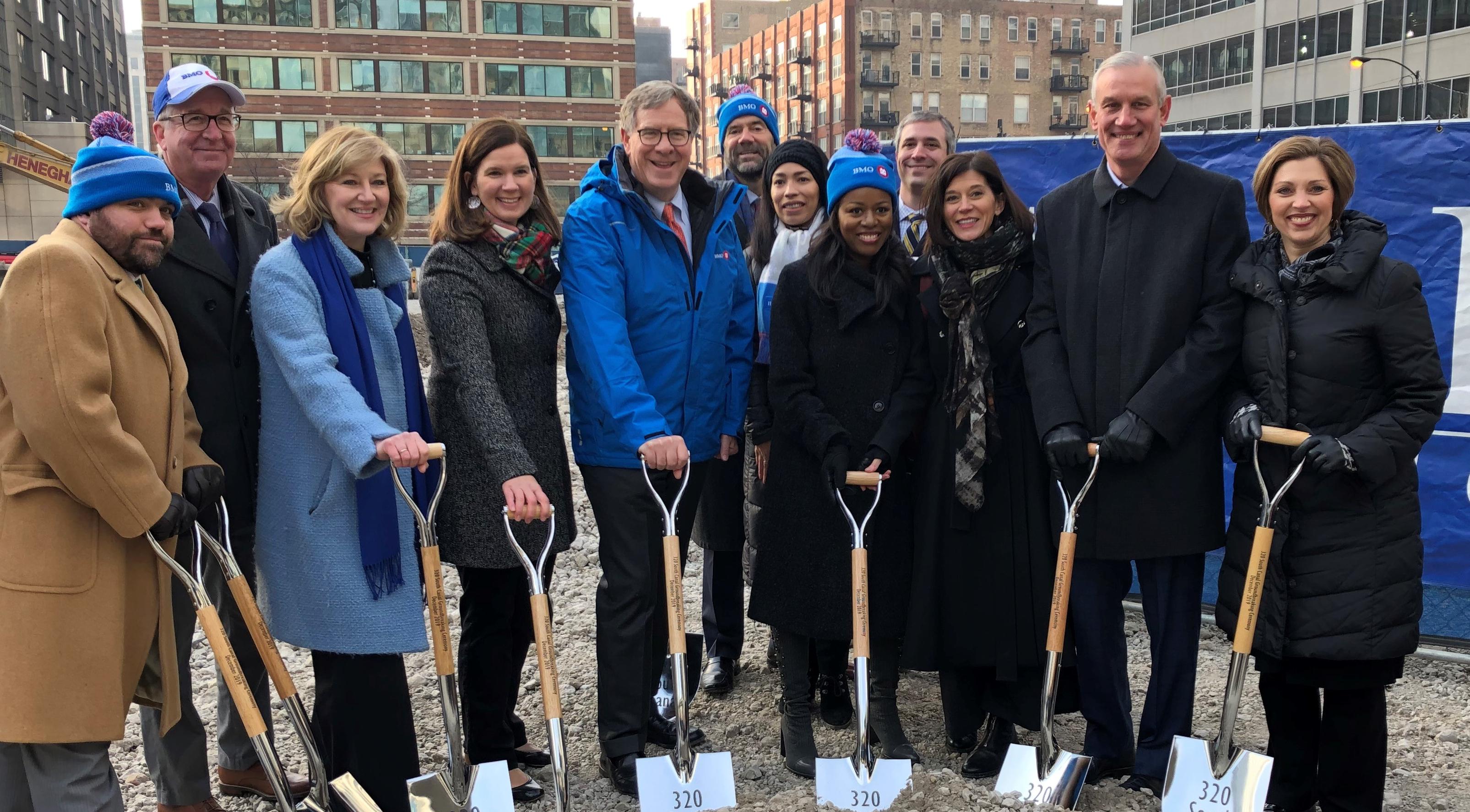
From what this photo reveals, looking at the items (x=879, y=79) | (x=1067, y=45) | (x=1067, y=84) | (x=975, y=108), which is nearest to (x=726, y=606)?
(x=879, y=79)

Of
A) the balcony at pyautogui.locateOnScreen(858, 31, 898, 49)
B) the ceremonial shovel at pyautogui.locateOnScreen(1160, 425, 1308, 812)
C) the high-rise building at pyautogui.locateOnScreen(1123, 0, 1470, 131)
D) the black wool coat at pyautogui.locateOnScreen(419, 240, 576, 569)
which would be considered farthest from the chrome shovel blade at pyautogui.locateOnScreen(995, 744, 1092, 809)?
the balcony at pyautogui.locateOnScreen(858, 31, 898, 49)

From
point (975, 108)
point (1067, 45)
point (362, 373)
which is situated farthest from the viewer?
point (1067, 45)

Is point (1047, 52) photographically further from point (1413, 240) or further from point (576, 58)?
point (1413, 240)

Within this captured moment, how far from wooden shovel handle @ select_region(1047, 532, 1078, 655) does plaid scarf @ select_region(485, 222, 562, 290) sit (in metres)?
1.96

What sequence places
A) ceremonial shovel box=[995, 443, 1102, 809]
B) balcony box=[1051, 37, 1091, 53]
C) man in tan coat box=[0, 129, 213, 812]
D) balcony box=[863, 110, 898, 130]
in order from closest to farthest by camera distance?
man in tan coat box=[0, 129, 213, 812] → ceremonial shovel box=[995, 443, 1102, 809] → balcony box=[863, 110, 898, 130] → balcony box=[1051, 37, 1091, 53]

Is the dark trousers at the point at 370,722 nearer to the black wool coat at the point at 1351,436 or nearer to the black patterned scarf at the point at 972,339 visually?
the black patterned scarf at the point at 972,339

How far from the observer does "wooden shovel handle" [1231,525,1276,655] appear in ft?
11.1

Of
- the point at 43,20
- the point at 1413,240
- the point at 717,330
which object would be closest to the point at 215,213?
the point at 717,330

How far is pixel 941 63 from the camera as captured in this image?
74.8 metres

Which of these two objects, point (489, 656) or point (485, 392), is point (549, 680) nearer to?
point (489, 656)

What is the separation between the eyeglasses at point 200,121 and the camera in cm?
389

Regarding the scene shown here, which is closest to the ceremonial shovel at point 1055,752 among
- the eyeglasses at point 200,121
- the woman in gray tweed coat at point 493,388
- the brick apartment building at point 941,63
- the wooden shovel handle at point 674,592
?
the wooden shovel handle at point 674,592

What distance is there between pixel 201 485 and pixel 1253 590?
3.22m

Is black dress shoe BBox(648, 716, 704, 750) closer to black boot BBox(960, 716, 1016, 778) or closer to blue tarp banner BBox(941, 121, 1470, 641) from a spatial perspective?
black boot BBox(960, 716, 1016, 778)
